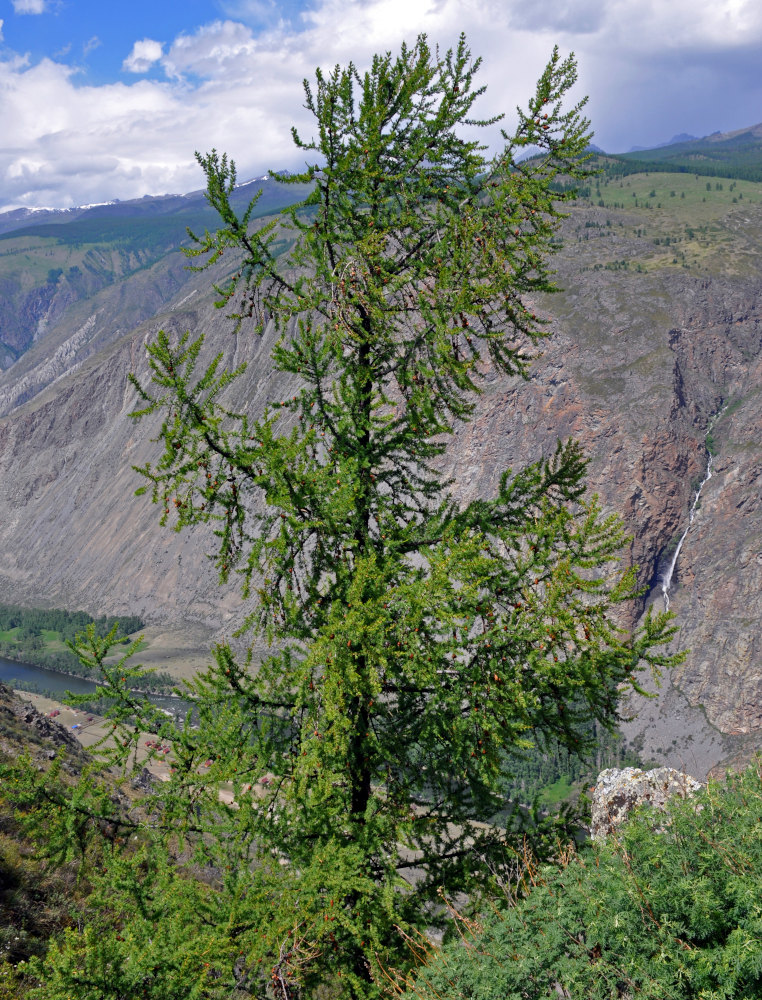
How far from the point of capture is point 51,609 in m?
150

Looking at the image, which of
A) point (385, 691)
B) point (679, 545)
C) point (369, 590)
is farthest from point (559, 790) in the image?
point (369, 590)

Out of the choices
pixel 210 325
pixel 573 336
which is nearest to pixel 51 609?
pixel 210 325

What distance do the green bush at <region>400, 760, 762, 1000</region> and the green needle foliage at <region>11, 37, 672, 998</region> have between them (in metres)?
0.93

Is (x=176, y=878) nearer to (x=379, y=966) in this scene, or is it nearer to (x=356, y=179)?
(x=379, y=966)

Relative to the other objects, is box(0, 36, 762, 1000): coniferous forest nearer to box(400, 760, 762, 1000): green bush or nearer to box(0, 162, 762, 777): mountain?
box(400, 760, 762, 1000): green bush

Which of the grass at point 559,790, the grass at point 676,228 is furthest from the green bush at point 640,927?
the grass at point 676,228

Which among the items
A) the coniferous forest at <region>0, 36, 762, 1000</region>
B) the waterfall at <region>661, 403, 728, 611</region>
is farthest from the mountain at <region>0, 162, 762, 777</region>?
the coniferous forest at <region>0, 36, 762, 1000</region>

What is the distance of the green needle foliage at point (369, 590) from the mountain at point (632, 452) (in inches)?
2770

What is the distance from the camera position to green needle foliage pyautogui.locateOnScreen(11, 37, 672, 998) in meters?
5.55

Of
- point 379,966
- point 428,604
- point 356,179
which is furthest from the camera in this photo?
point 356,179

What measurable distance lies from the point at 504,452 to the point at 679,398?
100 feet

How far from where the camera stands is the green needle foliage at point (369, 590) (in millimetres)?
5551

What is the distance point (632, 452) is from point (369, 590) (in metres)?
109

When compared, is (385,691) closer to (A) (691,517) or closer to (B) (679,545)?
(B) (679,545)
